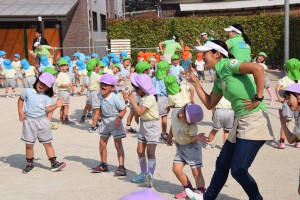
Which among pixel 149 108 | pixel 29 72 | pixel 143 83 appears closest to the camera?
pixel 143 83

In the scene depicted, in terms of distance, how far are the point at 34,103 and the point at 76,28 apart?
22.9 m

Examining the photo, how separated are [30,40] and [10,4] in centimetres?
255

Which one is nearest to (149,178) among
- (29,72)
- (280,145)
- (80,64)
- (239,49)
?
(239,49)

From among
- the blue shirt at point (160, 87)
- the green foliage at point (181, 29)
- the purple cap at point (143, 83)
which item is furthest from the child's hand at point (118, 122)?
the green foliage at point (181, 29)

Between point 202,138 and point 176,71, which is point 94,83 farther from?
point 202,138

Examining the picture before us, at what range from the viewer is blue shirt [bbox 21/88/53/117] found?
7.12 meters

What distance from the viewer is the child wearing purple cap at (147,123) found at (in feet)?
20.6

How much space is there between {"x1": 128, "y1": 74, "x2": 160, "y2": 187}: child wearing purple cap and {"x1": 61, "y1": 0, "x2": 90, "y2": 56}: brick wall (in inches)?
926

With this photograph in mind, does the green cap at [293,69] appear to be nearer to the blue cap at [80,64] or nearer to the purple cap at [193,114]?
the purple cap at [193,114]

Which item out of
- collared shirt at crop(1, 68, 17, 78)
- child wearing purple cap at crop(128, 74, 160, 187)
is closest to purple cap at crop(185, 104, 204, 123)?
child wearing purple cap at crop(128, 74, 160, 187)

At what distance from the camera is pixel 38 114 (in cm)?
715

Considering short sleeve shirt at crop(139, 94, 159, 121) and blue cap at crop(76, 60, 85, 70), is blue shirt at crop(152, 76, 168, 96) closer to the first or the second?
short sleeve shirt at crop(139, 94, 159, 121)

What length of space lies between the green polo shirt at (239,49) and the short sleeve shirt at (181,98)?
1.30 meters

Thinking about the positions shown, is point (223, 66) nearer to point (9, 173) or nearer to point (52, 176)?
point (52, 176)
